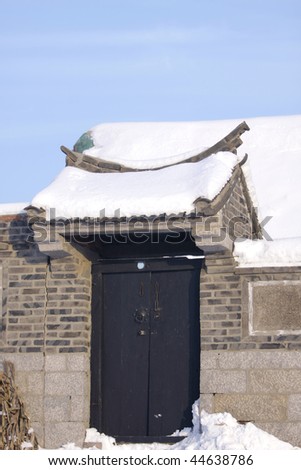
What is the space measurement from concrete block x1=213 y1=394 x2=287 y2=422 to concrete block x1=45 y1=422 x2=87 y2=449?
5.42ft

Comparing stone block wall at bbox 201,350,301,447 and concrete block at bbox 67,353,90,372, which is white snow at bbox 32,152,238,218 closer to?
concrete block at bbox 67,353,90,372

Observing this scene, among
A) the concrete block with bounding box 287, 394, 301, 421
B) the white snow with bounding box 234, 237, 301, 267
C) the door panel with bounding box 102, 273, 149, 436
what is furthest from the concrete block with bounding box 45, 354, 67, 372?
the concrete block with bounding box 287, 394, 301, 421

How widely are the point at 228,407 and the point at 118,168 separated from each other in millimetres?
3389

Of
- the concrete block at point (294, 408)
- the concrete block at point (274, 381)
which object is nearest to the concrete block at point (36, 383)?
the concrete block at point (274, 381)

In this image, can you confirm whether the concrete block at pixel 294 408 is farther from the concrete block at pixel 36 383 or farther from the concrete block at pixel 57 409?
the concrete block at pixel 36 383

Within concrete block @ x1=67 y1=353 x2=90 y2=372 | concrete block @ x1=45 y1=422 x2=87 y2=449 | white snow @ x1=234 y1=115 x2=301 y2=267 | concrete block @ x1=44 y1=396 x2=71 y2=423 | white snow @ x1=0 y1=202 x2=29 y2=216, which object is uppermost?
white snow @ x1=234 y1=115 x2=301 y2=267

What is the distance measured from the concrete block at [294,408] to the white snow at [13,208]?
4.01 metres

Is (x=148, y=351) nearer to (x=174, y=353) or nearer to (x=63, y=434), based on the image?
(x=174, y=353)

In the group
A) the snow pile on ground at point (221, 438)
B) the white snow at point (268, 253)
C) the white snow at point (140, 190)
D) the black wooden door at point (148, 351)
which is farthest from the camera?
the black wooden door at point (148, 351)

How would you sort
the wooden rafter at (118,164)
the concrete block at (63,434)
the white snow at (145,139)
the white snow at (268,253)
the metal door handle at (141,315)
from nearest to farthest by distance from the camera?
the white snow at (268,253), the concrete block at (63,434), the metal door handle at (141,315), the wooden rafter at (118,164), the white snow at (145,139)

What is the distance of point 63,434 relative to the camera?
41.9ft

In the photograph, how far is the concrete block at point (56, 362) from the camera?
12945 mm

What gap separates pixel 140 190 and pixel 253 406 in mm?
2804

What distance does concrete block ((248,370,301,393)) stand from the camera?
39.8 ft
